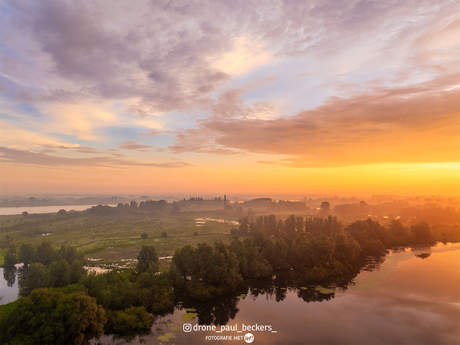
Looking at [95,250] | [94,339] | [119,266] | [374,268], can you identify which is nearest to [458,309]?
[374,268]

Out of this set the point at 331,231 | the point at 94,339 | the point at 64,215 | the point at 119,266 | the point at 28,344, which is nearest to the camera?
the point at 28,344

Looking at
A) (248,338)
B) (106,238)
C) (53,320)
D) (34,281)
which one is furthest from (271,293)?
(106,238)

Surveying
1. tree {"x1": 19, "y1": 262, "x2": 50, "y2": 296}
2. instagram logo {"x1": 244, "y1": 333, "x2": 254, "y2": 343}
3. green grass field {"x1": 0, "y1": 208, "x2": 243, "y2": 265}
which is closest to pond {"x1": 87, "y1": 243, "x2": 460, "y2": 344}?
instagram logo {"x1": 244, "y1": 333, "x2": 254, "y2": 343}

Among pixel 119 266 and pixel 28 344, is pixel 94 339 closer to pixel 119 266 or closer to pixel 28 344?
pixel 28 344

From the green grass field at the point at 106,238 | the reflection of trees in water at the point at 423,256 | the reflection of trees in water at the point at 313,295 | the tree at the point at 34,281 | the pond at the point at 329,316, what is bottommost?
the reflection of trees in water at the point at 423,256

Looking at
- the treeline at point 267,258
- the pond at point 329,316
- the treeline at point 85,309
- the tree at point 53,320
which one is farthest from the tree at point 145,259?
the tree at point 53,320

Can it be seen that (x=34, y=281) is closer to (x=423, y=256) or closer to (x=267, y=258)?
(x=267, y=258)

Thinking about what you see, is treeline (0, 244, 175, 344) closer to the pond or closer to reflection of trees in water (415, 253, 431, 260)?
the pond

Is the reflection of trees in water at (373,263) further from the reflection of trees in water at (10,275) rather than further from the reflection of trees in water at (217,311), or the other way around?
the reflection of trees in water at (10,275)
